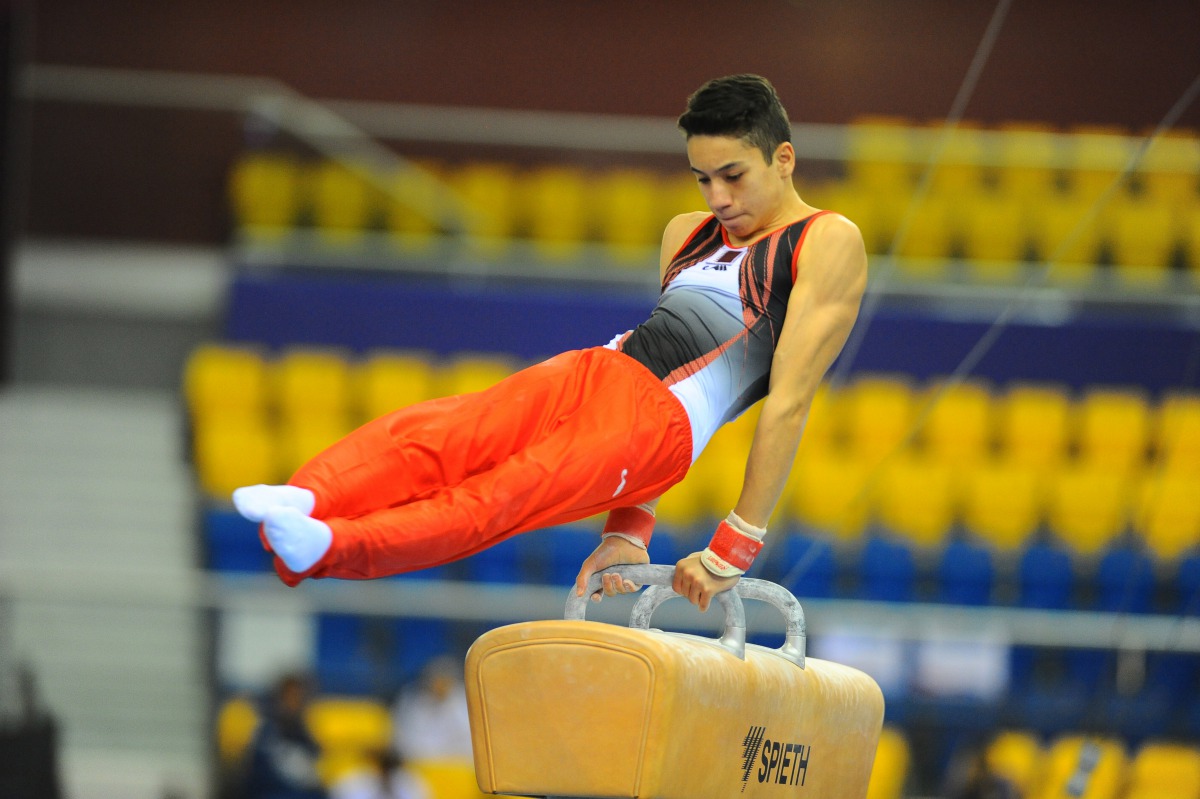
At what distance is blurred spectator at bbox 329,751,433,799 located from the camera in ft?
19.0

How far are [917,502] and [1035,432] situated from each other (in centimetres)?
128

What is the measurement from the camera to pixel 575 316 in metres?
9.41

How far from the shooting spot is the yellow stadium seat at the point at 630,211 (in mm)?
9836

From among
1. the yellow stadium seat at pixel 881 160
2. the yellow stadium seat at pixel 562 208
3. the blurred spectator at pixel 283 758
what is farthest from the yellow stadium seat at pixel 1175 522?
the yellow stadium seat at pixel 562 208

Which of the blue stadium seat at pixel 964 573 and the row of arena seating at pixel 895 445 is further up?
the row of arena seating at pixel 895 445

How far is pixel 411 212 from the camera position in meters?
9.74

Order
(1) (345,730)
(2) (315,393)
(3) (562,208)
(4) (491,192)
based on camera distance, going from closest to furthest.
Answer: (1) (345,730) → (2) (315,393) → (3) (562,208) → (4) (491,192)

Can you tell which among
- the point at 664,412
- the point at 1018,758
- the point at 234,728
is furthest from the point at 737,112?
the point at 234,728

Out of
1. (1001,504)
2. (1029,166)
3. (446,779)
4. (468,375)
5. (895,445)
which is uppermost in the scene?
(1029,166)

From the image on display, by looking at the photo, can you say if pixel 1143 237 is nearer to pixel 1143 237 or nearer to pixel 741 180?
pixel 1143 237

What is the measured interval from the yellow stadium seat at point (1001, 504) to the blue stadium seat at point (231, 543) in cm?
395

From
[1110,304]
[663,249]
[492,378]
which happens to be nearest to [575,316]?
[492,378]

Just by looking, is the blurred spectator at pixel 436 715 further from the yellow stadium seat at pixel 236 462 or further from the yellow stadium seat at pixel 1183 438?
the yellow stadium seat at pixel 1183 438

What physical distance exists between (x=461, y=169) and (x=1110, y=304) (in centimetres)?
458
